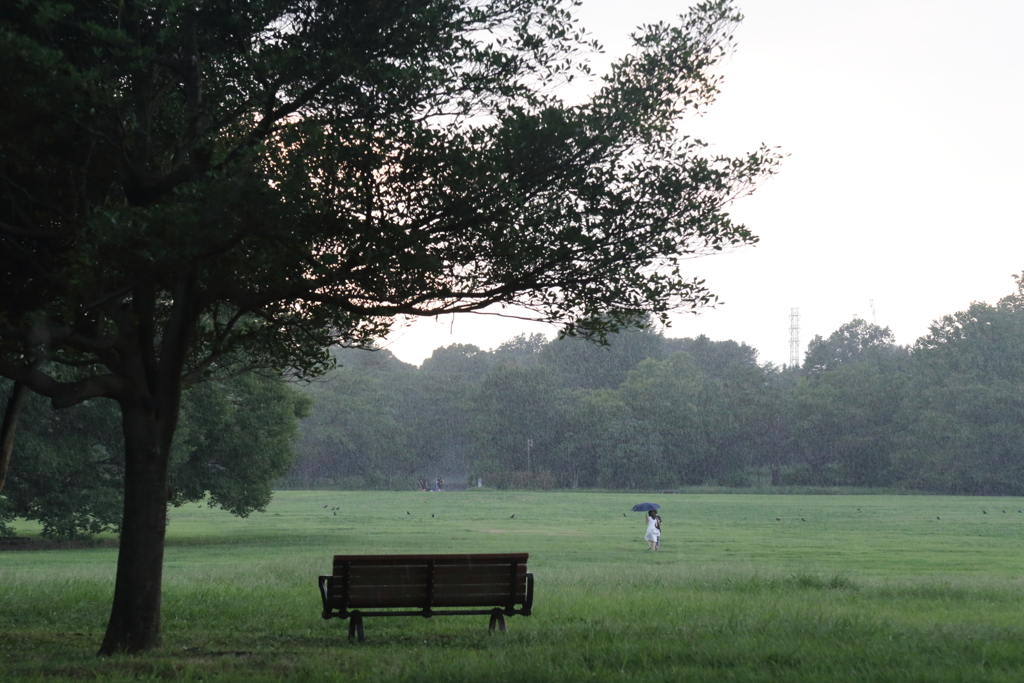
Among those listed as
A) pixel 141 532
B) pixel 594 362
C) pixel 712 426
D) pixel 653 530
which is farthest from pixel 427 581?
pixel 594 362

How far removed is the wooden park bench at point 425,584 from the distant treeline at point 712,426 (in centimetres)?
8038

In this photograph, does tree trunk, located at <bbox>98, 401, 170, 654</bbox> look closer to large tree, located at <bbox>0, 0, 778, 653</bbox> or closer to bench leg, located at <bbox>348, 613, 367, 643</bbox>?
large tree, located at <bbox>0, 0, 778, 653</bbox>

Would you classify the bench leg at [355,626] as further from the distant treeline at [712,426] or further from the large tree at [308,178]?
the distant treeline at [712,426]

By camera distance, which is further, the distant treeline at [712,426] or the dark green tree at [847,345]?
the dark green tree at [847,345]

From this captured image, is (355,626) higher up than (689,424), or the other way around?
(689,424)

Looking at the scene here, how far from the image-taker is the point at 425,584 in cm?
1105

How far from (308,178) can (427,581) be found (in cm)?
451

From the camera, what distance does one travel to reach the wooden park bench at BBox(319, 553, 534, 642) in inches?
424

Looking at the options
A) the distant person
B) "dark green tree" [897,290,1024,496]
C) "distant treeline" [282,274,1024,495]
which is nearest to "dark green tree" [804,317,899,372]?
"distant treeline" [282,274,1024,495]

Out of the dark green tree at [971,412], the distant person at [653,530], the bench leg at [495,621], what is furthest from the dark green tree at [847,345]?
the bench leg at [495,621]

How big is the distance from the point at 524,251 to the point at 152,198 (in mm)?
3923

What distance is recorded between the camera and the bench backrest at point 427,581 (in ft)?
35.3

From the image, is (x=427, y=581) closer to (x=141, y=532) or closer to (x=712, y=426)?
(x=141, y=532)

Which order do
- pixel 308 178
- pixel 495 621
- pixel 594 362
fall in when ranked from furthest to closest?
pixel 594 362 < pixel 495 621 < pixel 308 178
